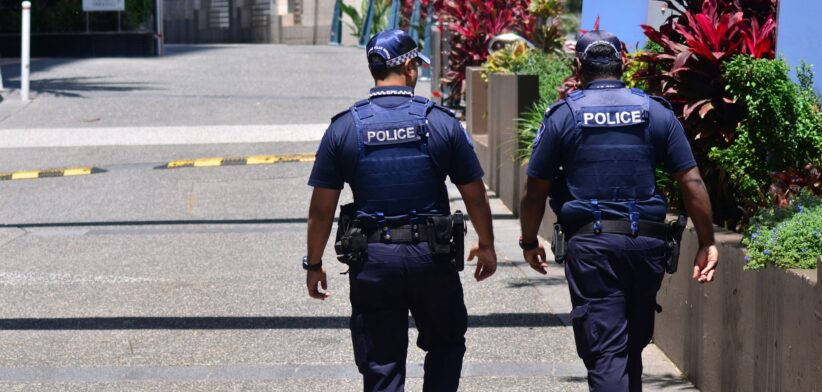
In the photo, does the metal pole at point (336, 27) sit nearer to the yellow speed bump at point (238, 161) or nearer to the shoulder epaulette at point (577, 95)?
the yellow speed bump at point (238, 161)

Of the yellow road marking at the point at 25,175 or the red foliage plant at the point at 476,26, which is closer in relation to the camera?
the yellow road marking at the point at 25,175

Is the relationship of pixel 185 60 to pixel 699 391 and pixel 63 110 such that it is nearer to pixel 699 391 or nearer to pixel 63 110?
pixel 63 110

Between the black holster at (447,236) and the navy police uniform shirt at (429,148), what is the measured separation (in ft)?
0.39

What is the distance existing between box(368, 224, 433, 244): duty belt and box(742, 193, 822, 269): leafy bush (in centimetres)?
148

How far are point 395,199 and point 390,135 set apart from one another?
9.9 inches

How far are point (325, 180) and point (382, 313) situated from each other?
1.89ft

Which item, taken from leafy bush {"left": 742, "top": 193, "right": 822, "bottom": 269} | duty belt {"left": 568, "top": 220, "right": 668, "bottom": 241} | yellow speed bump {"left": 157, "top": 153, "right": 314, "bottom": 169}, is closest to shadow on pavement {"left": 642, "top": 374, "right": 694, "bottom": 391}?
leafy bush {"left": 742, "top": 193, "right": 822, "bottom": 269}

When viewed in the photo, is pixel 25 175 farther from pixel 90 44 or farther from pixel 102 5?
pixel 90 44

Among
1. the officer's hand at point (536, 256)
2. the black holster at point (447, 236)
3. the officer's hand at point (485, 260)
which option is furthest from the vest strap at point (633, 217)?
the black holster at point (447, 236)

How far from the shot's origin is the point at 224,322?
26.4ft

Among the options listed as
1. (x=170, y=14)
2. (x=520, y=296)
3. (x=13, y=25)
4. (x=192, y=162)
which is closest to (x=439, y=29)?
(x=192, y=162)

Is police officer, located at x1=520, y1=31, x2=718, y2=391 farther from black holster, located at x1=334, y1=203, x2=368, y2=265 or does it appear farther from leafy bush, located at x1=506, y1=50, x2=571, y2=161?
leafy bush, located at x1=506, y1=50, x2=571, y2=161

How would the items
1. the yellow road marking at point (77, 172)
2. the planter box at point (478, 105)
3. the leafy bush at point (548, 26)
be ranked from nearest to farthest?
the yellow road marking at point (77, 172)
the planter box at point (478, 105)
the leafy bush at point (548, 26)

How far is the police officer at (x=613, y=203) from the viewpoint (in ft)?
16.9
